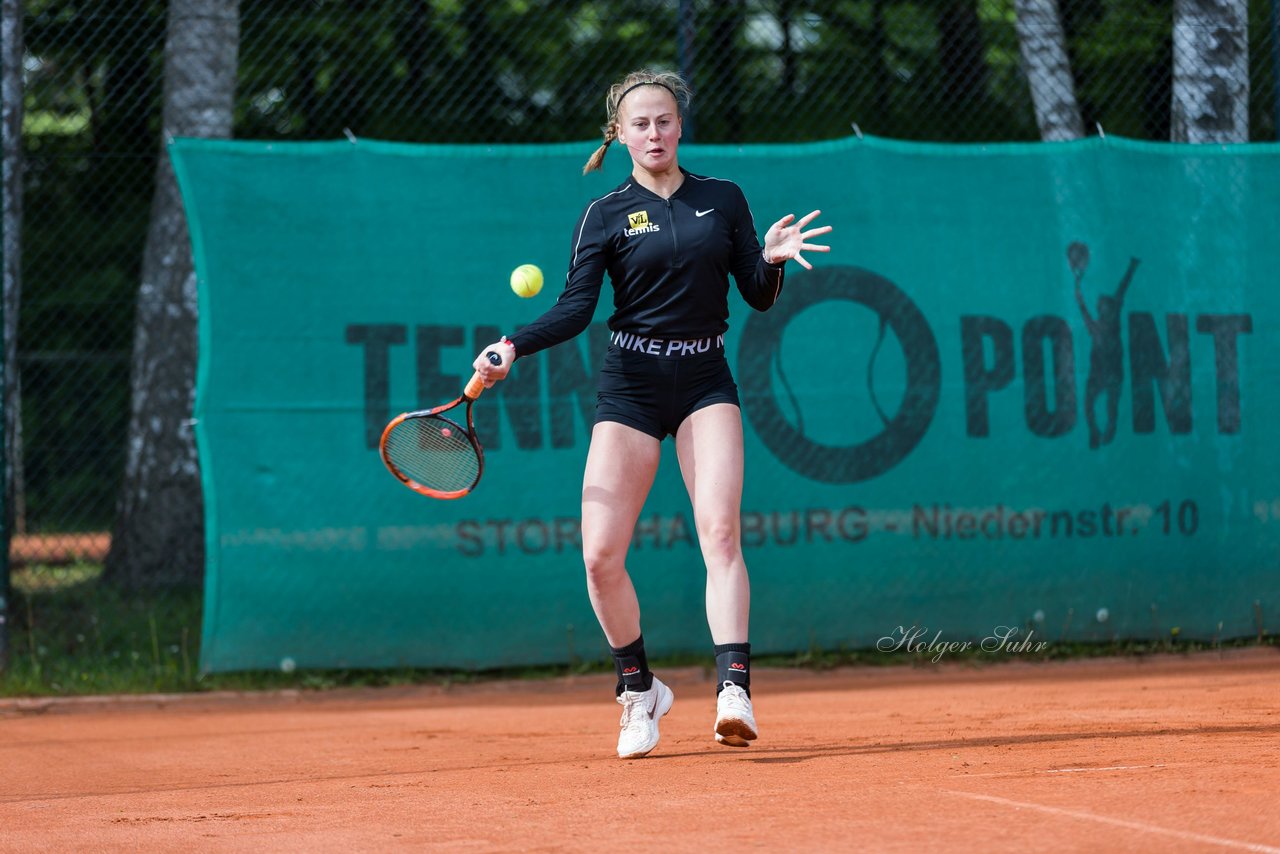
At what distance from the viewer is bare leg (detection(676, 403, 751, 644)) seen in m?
4.33

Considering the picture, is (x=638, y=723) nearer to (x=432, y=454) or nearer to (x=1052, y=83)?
(x=432, y=454)

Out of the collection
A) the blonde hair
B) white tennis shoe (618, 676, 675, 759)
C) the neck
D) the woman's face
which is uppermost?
the blonde hair

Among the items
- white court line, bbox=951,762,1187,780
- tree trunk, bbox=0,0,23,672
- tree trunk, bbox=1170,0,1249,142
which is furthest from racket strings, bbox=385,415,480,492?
tree trunk, bbox=1170,0,1249,142

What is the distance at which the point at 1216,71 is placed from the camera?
7957 millimetres

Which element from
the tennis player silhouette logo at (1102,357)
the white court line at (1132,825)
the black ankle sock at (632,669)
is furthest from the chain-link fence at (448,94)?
the white court line at (1132,825)

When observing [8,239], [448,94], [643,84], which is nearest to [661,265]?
[643,84]

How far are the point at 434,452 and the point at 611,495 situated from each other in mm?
655

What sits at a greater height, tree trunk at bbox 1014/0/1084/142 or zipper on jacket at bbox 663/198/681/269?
tree trunk at bbox 1014/0/1084/142

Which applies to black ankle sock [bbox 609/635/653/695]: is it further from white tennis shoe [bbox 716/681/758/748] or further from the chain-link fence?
the chain-link fence

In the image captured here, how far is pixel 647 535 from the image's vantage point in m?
6.70

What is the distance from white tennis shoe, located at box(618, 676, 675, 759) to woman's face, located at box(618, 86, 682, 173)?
156 cm

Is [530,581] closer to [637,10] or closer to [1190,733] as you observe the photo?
[1190,733]

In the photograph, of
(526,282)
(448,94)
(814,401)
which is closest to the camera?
(526,282)

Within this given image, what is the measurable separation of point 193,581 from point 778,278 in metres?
5.05
